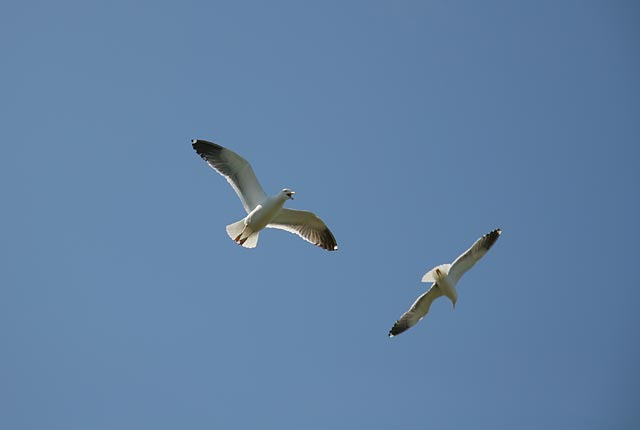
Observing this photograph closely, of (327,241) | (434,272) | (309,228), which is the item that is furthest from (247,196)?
(434,272)

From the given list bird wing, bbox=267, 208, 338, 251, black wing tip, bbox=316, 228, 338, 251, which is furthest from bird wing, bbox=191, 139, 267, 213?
black wing tip, bbox=316, 228, 338, 251

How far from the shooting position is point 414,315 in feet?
63.5

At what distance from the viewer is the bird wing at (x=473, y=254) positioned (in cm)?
1834

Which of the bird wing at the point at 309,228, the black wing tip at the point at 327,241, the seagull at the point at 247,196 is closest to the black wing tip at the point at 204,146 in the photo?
the seagull at the point at 247,196

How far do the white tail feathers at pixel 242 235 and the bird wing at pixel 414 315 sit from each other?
3.15 meters

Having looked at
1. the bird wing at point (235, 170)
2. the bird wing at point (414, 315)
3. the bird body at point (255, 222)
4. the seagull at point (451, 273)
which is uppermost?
the bird wing at point (235, 170)

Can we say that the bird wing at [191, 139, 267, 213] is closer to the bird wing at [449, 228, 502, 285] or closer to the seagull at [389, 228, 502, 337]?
the seagull at [389, 228, 502, 337]

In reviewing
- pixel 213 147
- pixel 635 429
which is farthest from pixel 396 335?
pixel 635 429

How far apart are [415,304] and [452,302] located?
77 centimetres

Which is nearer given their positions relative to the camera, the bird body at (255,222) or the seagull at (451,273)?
the bird body at (255,222)

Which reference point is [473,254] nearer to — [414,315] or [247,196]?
[414,315]

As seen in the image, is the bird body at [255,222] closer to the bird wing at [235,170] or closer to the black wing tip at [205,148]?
the bird wing at [235,170]

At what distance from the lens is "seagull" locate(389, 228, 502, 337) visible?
1836 centimetres

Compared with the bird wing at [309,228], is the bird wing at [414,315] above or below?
Result: below
